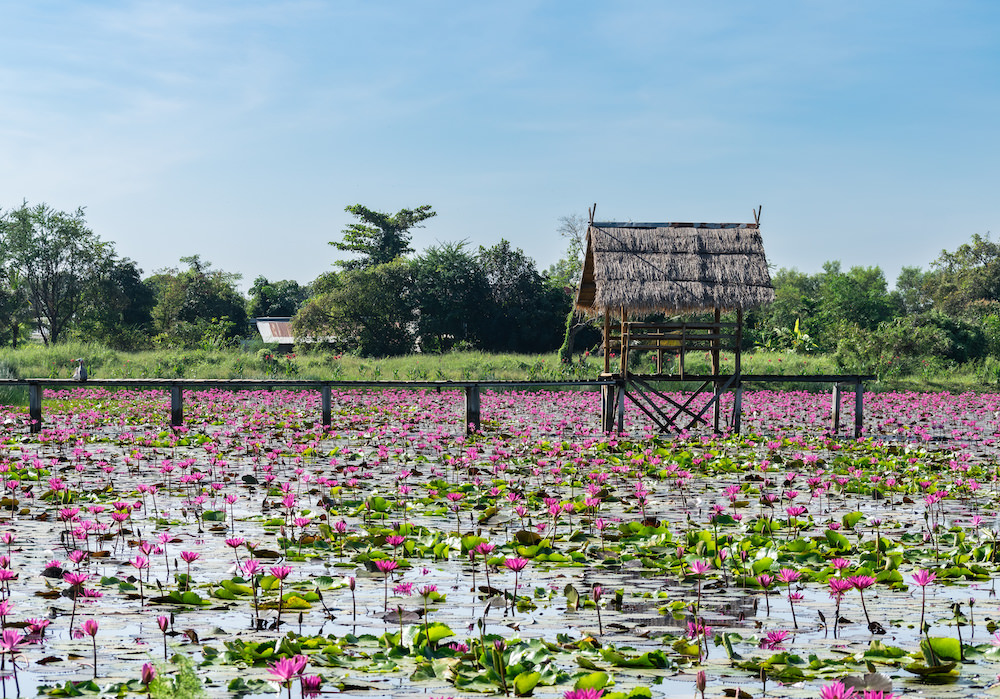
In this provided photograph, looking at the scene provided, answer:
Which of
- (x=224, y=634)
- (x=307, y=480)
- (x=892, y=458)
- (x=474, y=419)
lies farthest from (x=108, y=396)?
(x=224, y=634)

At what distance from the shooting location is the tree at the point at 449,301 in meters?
39.3

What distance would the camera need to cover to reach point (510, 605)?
14.5ft

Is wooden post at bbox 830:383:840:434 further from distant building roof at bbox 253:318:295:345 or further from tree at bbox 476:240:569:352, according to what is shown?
distant building roof at bbox 253:318:295:345

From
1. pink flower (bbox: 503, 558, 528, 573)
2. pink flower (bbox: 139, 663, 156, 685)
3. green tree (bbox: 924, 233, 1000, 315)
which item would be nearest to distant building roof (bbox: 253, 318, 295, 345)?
green tree (bbox: 924, 233, 1000, 315)

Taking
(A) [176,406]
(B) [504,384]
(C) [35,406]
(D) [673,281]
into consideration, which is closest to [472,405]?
(B) [504,384]

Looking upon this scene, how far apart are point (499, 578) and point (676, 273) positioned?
11117 millimetres

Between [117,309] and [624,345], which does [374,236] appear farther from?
[624,345]

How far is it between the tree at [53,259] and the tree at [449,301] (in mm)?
18702

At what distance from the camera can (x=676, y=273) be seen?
15.5 m

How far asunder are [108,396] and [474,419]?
12273 mm

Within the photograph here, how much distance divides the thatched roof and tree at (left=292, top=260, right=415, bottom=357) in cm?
2339

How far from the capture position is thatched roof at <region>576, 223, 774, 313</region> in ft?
49.8

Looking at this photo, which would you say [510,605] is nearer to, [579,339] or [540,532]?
[540,532]

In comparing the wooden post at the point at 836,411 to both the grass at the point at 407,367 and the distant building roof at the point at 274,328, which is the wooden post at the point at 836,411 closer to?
the grass at the point at 407,367
